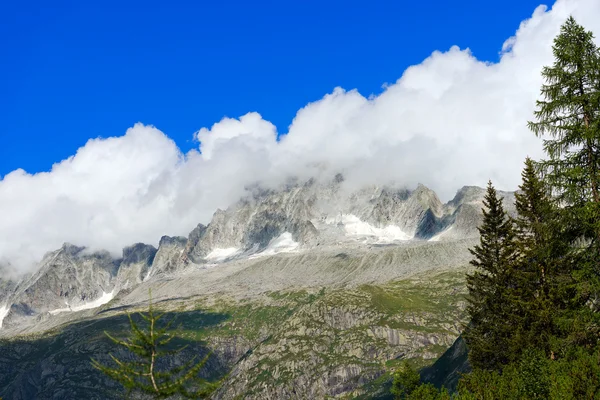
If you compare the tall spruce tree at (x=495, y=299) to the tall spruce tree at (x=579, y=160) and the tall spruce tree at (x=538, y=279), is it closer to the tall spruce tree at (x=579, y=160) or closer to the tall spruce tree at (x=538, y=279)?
the tall spruce tree at (x=538, y=279)

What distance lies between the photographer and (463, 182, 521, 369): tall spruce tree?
43.9 meters

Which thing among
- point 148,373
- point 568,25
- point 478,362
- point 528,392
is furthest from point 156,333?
point 478,362

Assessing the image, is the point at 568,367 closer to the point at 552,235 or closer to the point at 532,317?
the point at 552,235

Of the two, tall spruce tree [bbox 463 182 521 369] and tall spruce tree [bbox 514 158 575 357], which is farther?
tall spruce tree [bbox 463 182 521 369]

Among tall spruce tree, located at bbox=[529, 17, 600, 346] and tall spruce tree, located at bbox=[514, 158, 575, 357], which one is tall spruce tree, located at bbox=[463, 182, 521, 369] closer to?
tall spruce tree, located at bbox=[514, 158, 575, 357]

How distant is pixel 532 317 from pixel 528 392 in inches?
508

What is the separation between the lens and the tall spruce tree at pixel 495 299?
43.9m

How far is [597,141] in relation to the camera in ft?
95.5

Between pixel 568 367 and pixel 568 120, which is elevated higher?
pixel 568 120

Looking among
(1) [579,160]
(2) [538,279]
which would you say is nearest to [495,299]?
(2) [538,279]

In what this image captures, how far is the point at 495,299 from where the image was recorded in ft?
154

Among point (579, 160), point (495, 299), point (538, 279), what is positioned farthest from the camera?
point (495, 299)

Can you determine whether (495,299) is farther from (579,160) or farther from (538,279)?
(579,160)

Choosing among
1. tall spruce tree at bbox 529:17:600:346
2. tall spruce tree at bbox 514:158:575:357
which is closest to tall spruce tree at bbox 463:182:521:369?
tall spruce tree at bbox 514:158:575:357
